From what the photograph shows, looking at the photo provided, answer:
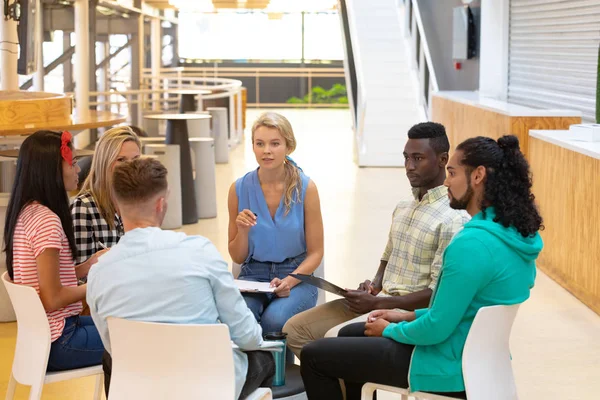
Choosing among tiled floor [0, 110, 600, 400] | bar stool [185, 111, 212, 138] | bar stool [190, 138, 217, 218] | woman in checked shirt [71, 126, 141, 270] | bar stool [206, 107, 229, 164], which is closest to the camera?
woman in checked shirt [71, 126, 141, 270]

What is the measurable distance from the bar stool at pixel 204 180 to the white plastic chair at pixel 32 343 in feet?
19.1

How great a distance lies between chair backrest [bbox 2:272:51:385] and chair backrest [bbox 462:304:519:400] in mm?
1409

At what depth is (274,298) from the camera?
12.8 feet

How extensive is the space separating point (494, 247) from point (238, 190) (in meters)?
1.60

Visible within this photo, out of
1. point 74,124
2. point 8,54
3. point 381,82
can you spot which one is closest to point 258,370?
point 74,124

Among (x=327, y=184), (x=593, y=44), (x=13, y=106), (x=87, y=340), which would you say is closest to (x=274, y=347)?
(x=87, y=340)

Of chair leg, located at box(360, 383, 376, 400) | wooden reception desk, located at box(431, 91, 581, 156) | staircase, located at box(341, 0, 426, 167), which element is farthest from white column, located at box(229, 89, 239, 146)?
chair leg, located at box(360, 383, 376, 400)

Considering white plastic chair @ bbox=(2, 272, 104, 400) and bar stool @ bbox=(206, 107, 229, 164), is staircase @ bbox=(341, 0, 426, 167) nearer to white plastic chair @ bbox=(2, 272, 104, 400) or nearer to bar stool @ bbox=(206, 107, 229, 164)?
bar stool @ bbox=(206, 107, 229, 164)

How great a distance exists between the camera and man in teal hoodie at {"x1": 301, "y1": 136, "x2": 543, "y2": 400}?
9.03 ft

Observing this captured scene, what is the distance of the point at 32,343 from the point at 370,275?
3.92 meters

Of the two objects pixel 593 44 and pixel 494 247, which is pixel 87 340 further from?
pixel 593 44

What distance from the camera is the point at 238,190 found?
4094mm

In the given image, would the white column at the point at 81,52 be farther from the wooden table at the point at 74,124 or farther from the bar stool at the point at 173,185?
the wooden table at the point at 74,124

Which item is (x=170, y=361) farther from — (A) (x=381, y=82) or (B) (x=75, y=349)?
(A) (x=381, y=82)
